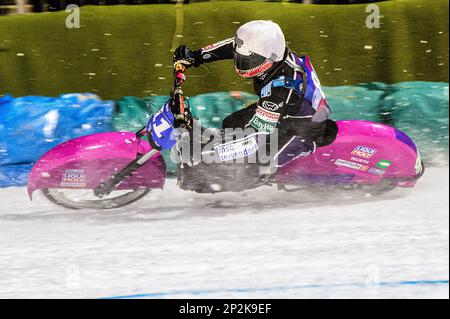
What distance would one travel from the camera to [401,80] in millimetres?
5652

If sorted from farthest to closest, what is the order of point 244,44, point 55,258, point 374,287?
point 244,44, point 55,258, point 374,287

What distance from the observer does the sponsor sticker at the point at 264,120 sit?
426 centimetres

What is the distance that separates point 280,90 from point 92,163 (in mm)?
1435

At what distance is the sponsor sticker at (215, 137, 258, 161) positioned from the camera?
4445mm

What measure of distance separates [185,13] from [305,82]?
152cm

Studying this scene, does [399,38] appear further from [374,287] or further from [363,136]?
[374,287]

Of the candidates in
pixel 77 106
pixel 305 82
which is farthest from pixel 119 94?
pixel 305 82

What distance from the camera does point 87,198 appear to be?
4664mm

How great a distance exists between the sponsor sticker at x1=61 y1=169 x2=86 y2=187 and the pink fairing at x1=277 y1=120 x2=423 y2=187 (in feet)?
4.64

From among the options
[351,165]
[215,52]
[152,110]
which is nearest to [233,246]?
[351,165]

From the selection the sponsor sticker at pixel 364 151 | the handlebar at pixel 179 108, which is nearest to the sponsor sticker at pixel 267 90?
the handlebar at pixel 179 108

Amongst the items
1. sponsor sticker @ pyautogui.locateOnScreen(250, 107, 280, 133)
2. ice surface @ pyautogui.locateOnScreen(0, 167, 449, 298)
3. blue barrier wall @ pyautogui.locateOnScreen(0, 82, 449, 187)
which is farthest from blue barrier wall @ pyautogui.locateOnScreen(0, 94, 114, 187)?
sponsor sticker @ pyautogui.locateOnScreen(250, 107, 280, 133)

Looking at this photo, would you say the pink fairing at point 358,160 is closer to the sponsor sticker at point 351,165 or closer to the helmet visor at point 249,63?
the sponsor sticker at point 351,165

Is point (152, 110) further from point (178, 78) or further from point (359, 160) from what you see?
point (359, 160)
